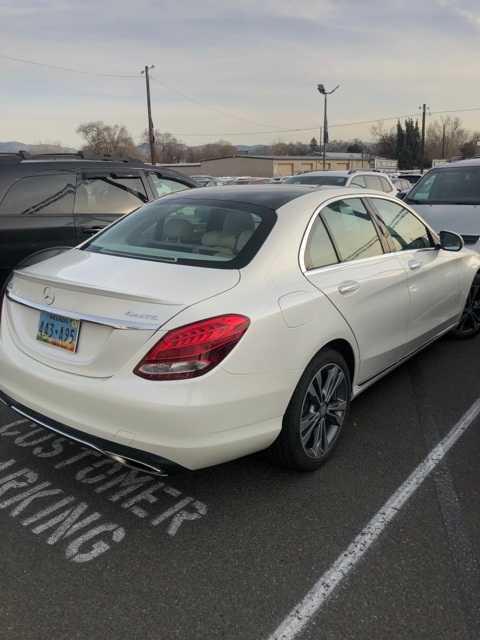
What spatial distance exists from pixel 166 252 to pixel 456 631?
89.3 inches

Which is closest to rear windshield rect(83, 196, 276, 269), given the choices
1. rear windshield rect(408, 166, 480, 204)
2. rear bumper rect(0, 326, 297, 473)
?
rear bumper rect(0, 326, 297, 473)

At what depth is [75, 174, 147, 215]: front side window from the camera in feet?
19.0

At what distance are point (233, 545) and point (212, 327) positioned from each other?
1.03 meters

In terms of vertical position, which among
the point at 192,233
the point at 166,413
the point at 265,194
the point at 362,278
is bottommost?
the point at 166,413

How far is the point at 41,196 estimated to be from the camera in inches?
214

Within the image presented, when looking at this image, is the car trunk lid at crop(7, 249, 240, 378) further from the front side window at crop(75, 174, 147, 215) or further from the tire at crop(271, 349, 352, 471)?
the front side window at crop(75, 174, 147, 215)

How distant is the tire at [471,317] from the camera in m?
5.59

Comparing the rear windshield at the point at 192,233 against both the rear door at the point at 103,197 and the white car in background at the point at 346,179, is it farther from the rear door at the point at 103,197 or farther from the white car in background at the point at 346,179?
the white car in background at the point at 346,179

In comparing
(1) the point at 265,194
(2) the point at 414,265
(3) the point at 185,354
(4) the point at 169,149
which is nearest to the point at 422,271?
(2) the point at 414,265

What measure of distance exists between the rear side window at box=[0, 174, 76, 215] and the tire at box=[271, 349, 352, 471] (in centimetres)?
348

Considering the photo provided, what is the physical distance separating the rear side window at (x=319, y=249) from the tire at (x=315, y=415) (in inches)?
20.2

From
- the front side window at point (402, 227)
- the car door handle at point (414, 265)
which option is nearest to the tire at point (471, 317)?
the front side window at point (402, 227)

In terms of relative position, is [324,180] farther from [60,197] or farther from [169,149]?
[169,149]

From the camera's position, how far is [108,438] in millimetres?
2592
